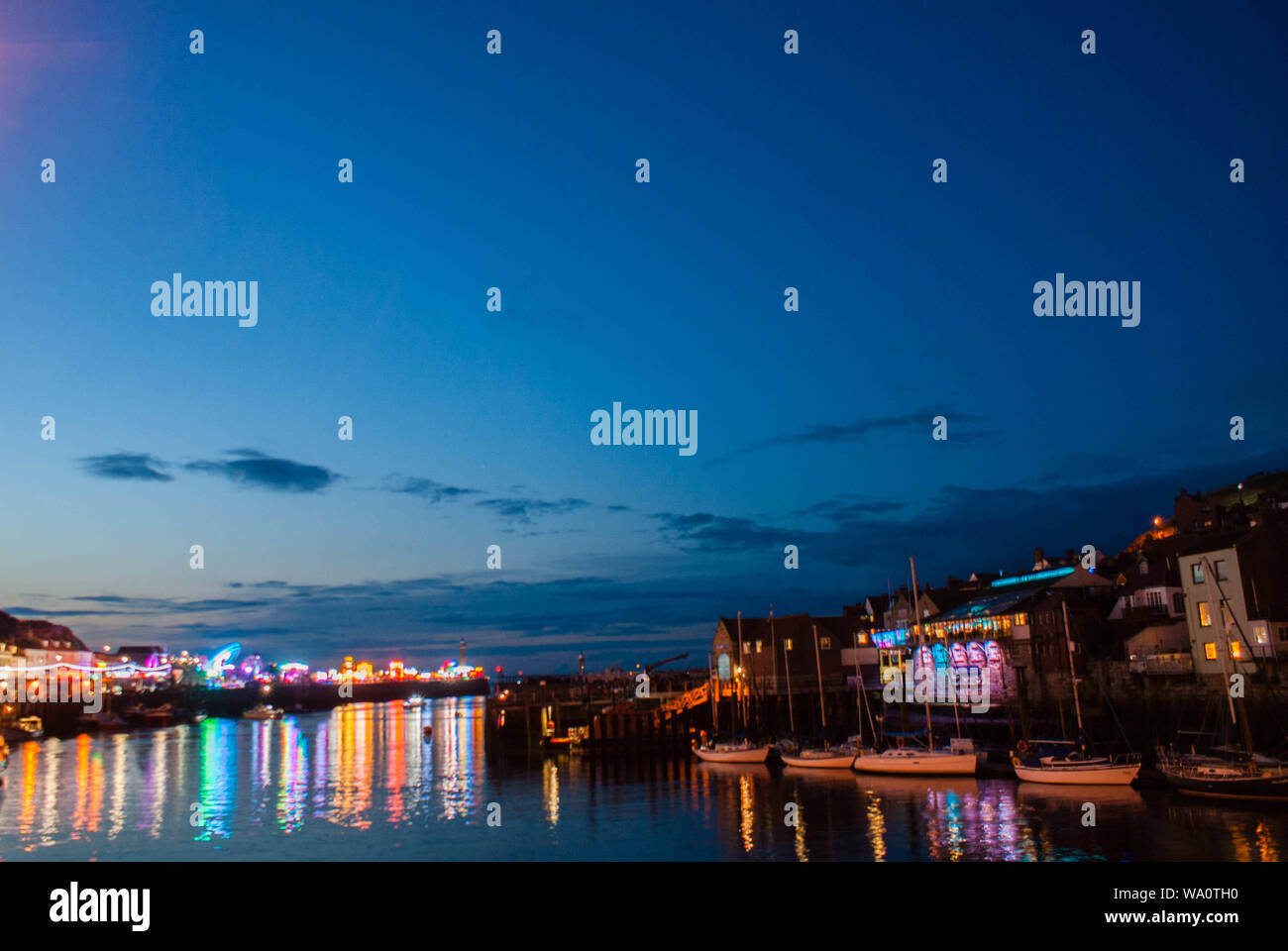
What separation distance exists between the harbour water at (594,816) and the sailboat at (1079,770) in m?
0.83

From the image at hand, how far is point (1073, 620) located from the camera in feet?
206

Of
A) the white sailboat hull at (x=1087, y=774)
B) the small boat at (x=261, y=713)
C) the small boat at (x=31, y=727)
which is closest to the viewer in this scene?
the white sailboat hull at (x=1087, y=774)

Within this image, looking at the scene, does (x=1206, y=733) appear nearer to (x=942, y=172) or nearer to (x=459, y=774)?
(x=942, y=172)

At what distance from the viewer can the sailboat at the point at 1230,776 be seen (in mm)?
35469

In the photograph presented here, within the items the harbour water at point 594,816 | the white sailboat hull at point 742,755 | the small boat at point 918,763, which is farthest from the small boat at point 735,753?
the small boat at point 918,763

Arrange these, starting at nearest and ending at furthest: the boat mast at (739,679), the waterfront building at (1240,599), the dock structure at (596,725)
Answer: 1. the waterfront building at (1240,599)
2. the dock structure at (596,725)
3. the boat mast at (739,679)

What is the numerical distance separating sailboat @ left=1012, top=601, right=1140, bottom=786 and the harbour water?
2.71 feet

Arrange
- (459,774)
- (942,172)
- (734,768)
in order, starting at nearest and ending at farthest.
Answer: (942,172), (734,768), (459,774)

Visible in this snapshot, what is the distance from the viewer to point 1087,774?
43156 millimetres

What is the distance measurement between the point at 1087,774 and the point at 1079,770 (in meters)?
0.47

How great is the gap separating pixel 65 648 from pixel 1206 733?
7684 inches

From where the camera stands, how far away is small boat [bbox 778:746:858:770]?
5606 centimetres

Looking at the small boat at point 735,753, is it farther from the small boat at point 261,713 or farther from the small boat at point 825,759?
the small boat at point 261,713
